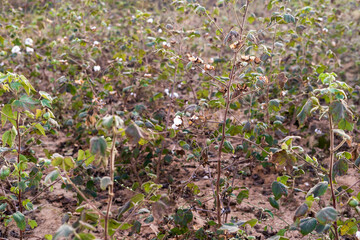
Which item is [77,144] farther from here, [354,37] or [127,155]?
[354,37]

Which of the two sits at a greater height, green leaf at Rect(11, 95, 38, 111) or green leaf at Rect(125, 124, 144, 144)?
green leaf at Rect(125, 124, 144, 144)

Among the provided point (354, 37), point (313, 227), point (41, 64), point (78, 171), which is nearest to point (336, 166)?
point (313, 227)

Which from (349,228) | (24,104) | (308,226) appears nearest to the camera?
(308,226)

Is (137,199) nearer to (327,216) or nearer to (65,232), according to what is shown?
(65,232)

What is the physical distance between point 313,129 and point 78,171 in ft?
7.85

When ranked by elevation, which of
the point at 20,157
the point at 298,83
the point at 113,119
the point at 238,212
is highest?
the point at 113,119

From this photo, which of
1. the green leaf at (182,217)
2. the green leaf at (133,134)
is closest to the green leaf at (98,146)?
the green leaf at (133,134)

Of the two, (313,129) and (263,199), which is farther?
(313,129)

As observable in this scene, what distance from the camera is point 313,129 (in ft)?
12.0

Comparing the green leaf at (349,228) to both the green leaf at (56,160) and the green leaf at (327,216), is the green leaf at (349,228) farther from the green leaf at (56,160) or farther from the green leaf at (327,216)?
the green leaf at (56,160)

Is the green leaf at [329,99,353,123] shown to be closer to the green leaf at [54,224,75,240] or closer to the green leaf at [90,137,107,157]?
the green leaf at [90,137,107,157]

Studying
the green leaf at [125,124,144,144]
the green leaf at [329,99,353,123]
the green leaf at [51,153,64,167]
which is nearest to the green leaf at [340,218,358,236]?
the green leaf at [329,99,353,123]

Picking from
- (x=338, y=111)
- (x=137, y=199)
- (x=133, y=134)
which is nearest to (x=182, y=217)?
(x=137, y=199)

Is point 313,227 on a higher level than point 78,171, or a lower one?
higher
